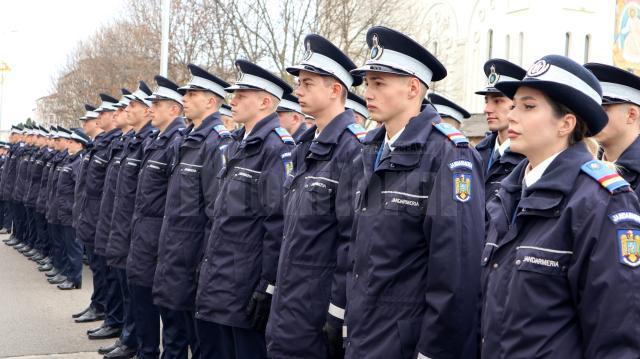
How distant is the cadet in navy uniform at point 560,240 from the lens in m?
2.69

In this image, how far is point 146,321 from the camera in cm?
691

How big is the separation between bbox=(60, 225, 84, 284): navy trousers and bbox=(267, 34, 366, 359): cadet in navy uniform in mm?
7852

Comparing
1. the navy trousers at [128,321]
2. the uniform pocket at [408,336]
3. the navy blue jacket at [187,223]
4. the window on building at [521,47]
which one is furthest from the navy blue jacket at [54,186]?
the window on building at [521,47]

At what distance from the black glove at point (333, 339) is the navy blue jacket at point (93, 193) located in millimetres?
5353

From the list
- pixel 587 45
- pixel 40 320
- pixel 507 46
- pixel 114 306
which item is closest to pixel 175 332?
pixel 114 306

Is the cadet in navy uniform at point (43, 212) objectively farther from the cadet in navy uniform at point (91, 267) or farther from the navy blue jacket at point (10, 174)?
the cadet in navy uniform at point (91, 267)

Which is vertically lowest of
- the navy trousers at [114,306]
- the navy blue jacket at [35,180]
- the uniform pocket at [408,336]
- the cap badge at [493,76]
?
the navy trousers at [114,306]

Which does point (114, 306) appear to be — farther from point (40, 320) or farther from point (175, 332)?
point (175, 332)

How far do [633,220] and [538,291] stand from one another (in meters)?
0.43

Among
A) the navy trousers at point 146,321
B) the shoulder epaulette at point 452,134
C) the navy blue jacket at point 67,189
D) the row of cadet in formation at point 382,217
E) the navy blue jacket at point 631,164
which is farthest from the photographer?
the navy blue jacket at point 67,189

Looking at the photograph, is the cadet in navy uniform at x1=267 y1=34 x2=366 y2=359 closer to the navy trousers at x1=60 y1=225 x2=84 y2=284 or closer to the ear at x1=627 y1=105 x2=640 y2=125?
the ear at x1=627 y1=105 x2=640 y2=125

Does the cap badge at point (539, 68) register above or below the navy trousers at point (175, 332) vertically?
above

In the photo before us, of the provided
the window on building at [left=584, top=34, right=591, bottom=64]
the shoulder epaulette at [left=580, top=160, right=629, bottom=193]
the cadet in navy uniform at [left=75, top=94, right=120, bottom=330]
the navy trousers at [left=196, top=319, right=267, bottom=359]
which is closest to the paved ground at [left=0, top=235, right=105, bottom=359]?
the cadet in navy uniform at [left=75, top=94, right=120, bottom=330]

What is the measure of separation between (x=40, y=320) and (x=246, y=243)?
210 inches
